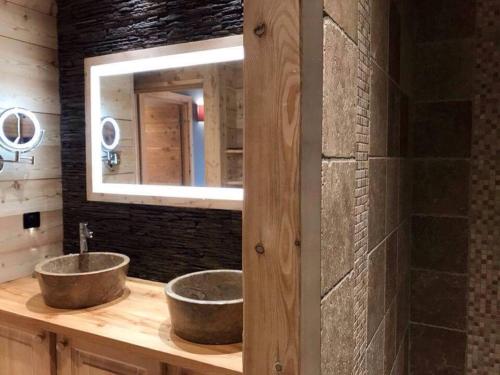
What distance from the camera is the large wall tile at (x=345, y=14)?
87 cm

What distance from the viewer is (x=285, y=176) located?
822mm

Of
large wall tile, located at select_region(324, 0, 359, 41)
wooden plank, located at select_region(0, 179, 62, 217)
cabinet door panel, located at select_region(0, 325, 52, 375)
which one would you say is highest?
large wall tile, located at select_region(324, 0, 359, 41)

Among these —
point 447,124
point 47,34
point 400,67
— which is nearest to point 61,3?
point 47,34

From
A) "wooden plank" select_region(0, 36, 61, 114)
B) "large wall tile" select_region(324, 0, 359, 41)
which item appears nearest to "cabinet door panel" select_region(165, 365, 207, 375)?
"large wall tile" select_region(324, 0, 359, 41)

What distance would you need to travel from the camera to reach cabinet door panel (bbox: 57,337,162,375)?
146 cm

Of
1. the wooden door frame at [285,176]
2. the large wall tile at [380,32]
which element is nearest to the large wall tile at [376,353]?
the wooden door frame at [285,176]

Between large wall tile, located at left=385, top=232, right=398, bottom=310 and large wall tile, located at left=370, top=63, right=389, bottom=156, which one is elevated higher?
large wall tile, located at left=370, top=63, right=389, bottom=156

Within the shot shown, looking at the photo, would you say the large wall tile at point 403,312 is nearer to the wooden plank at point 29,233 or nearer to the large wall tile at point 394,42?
the large wall tile at point 394,42

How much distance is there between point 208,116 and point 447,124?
1.11 m

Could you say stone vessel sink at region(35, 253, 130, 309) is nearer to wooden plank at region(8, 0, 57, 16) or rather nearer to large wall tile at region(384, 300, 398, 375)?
large wall tile at region(384, 300, 398, 375)

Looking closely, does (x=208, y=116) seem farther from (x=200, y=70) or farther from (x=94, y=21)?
(x=94, y=21)

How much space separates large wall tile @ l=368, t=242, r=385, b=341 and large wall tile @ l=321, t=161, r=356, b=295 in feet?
0.82

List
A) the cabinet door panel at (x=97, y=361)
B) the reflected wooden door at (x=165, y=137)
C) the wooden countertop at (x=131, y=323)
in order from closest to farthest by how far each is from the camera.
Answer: the wooden countertop at (x=131, y=323)
the cabinet door panel at (x=97, y=361)
the reflected wooden door at (x=165, y=137)

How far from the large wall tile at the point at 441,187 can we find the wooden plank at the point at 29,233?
6.16 ft
